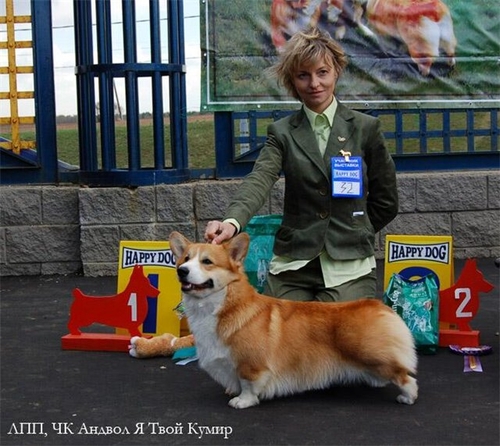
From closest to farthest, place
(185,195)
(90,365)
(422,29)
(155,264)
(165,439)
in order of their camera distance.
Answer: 1. (165,439)
2. (90,365)
3. (155,264)
4. (185,195)
5. (422,29)

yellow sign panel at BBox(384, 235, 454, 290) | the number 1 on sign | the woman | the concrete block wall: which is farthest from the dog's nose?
the concrete block wall

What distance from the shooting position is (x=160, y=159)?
27.0 ft

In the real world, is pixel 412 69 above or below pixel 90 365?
above

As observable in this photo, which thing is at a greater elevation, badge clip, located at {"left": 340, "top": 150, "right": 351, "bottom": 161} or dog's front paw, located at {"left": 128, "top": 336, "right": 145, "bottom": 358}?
badge clip, located at {"left": 340, "top": 150, "right": 351, "bottom": 161}

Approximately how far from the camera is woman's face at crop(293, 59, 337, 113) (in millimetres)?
4602

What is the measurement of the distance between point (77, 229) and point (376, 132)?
433cm

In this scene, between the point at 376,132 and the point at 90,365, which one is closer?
the point at 376,132

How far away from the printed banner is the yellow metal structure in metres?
1.78

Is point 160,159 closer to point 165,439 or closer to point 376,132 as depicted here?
point 376,132

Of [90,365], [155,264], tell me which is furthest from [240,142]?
[90,365]

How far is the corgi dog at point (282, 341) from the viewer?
425 centimetres

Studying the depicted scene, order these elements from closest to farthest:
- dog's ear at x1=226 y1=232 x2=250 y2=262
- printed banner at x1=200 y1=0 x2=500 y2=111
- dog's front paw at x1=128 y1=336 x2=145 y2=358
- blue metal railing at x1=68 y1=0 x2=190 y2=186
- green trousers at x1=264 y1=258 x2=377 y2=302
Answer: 1. dog's ear at x1=226 y1=232 x2=250 y2=262
2. green trousers at x1=264 y1=258 x2=377 y2=302
3. dog's front paw at x1=128 y1=336 x2=145 y2=358
4. blue metal railing at x1=68 y1=0 x2=190 y2=186
5. printed banner at x1=200 y1=0 x2=500 y2=111

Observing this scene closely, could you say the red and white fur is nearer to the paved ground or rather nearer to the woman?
the paved ground

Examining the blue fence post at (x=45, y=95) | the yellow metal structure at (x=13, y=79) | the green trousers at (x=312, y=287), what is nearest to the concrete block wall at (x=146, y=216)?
the blue fence post at (x=45, y=95)
